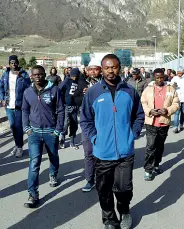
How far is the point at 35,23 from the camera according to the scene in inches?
7072

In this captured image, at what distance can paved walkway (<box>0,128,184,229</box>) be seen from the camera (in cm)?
446

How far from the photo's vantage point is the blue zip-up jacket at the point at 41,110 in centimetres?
511

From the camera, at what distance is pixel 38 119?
16.8 feet

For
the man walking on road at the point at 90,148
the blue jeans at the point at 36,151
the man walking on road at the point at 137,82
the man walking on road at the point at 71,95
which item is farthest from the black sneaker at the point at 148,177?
the man walking on road at the point at 137,82

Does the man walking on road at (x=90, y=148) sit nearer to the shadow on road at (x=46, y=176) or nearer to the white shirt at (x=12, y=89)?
the shadow on road at (x=46, y=176)

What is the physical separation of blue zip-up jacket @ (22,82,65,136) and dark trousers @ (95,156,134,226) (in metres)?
1.31

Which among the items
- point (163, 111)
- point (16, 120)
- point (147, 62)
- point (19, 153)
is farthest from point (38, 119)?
point (147, 62)

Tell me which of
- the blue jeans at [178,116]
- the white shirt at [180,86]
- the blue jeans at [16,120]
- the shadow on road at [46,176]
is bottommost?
the shadow on road at [46,176]

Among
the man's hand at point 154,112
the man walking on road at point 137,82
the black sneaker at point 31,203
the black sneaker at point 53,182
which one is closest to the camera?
the black sneaker at point 31,203

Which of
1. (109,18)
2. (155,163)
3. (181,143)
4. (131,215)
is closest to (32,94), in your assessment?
(131,215)

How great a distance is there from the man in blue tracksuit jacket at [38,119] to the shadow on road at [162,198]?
1.36 m

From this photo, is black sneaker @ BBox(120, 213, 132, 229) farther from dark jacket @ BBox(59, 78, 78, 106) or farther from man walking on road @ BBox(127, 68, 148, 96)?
man walking on road @ BBox(127, 68, 148, 96)

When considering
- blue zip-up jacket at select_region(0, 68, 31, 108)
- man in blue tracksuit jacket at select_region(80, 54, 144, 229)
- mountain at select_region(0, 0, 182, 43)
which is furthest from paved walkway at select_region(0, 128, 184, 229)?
mountain at select_region(0, 0, 182, 43)

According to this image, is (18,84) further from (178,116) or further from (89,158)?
(178,116)
